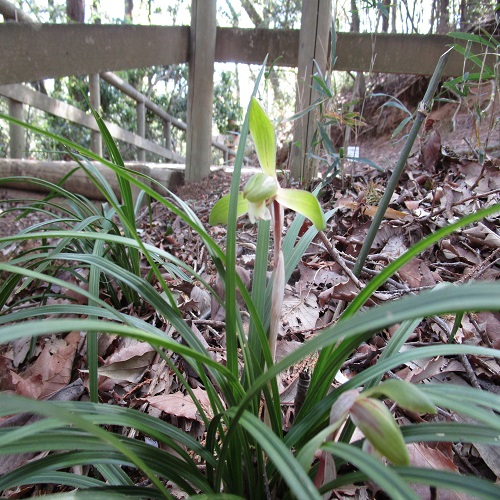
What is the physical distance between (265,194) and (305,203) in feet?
0.22

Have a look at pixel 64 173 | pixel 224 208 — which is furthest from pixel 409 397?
pixel 64 173

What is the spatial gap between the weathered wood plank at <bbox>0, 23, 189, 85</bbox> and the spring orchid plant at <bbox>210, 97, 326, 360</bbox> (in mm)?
1382

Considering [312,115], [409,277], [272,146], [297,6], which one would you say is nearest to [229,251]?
[272,146]

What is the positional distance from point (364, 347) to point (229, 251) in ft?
1.91

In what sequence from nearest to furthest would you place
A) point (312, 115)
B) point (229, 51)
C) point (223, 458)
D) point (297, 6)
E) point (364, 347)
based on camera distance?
1. point (223, 458)
2. point (364, 347)
3. point (312, 115)
4. point (229, 51)
5. point (297, 6)

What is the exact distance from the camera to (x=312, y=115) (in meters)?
2.28

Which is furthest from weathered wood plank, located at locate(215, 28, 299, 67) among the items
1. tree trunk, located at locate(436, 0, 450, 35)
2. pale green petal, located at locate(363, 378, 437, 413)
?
tree trunk, located at locate(436, 0, 450, 35)

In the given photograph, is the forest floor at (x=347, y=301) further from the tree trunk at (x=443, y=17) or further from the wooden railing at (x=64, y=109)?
the tree trunk at (x=443, y=17)

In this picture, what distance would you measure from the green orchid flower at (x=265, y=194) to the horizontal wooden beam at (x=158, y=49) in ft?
4.52

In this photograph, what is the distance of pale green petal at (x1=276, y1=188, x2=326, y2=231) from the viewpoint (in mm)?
579

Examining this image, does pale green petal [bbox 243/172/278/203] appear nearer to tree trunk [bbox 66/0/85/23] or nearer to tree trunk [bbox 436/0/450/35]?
tree trunk [bbox 436/0/450/35]

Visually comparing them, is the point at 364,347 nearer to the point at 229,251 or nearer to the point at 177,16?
the point at 229,251

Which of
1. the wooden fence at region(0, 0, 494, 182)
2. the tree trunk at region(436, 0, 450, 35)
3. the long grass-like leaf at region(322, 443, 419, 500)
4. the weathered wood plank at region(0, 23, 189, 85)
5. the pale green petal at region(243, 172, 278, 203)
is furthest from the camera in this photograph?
the tree trunk at region(436, 0, 450, 35)

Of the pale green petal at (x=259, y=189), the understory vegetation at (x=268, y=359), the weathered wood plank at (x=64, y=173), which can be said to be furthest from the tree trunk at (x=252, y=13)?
the pale green petal at (x=259, y=189)
